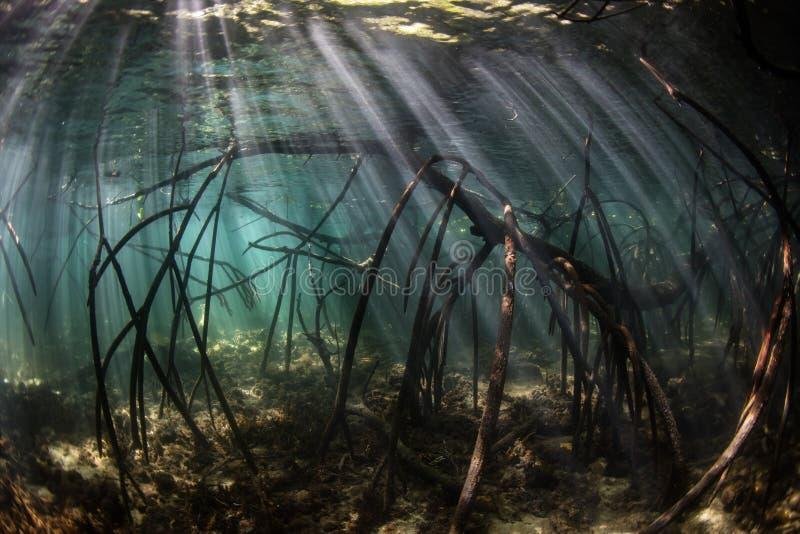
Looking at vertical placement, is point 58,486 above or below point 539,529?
below

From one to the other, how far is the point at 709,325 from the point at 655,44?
11989 mm

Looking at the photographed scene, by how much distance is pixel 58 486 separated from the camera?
3.98 metres

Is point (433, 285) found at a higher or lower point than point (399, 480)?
higher

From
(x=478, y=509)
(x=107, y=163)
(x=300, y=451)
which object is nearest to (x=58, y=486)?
(x=300, y=451)

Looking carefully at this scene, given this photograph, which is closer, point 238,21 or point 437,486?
point 437,486

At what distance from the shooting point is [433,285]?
4.12 m

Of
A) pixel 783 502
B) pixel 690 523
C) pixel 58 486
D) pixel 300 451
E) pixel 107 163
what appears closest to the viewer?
pixel 783 502

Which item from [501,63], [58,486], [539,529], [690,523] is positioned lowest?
[58,486]

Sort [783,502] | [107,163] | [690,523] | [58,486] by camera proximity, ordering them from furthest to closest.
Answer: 1. [107,163]
2. [58,486]
3. [690,523]
4. [783,502]

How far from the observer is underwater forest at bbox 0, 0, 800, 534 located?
318cm

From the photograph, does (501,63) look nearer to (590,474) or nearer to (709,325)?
(590,474)

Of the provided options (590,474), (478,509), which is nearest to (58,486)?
(478,509)

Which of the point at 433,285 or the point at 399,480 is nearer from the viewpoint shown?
the point at 433,285

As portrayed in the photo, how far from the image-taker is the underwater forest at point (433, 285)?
318 cm
